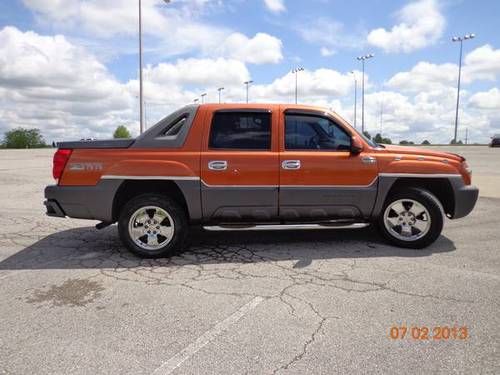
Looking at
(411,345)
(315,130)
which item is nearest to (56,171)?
(315,130)

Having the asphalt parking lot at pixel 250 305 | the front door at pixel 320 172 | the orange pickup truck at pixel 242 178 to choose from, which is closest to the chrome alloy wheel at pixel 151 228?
the orange pickup truck at pixel 242 178

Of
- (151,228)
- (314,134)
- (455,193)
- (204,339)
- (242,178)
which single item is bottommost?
(204,339)

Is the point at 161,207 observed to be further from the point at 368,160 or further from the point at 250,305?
the point at 368,160

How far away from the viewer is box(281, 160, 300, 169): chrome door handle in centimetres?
506

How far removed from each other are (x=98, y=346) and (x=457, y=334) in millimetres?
2675

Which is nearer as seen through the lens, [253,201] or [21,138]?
[253,201]

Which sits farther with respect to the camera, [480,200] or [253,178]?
[480,200]

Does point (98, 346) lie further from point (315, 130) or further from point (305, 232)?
point (305, 232)

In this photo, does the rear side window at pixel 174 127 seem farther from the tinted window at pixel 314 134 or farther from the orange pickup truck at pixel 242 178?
the tinted window at pixel 314 134

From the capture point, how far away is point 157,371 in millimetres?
2645

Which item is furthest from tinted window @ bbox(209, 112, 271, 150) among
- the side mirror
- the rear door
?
the side mirror

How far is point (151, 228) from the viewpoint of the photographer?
16.7ft

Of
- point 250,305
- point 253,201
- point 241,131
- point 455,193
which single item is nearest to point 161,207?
point 253,201

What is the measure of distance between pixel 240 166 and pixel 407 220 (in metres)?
2.35
